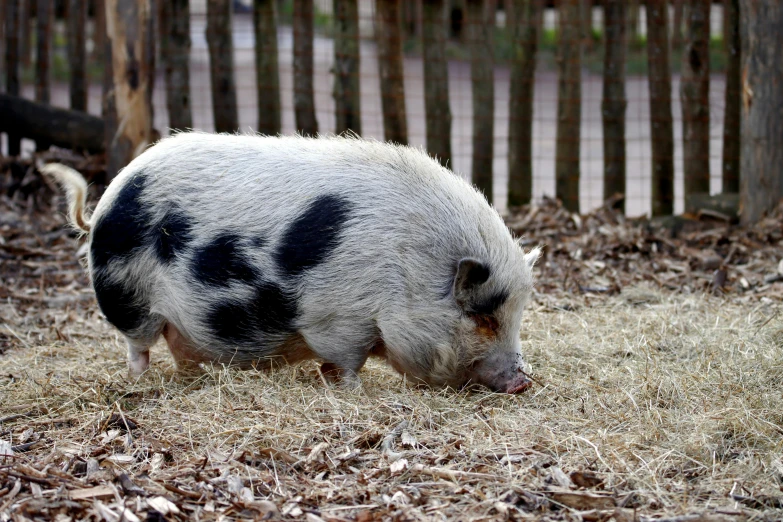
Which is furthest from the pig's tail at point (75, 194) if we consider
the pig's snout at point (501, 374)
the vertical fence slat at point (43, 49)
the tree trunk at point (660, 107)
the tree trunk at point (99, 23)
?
A: the tree trunk at point (99, 23)

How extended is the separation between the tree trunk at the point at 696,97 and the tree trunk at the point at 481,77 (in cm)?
140

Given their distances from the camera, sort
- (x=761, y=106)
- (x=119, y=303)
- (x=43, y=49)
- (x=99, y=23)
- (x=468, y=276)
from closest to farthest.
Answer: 1. (x=468, y=276)
2. (x=119, y=303)
3. (x=761, y=106)
4. (x=43, y=49)
5. (x=99, y=23)

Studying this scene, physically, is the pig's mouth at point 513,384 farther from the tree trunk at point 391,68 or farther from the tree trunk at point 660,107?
the tree trunk at point 660,107

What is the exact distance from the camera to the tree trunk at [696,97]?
6785 mm

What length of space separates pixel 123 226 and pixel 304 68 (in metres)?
3.49

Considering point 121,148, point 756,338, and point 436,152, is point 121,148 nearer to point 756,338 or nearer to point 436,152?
point 436,152

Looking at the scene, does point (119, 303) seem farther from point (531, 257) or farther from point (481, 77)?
point (481, 77)

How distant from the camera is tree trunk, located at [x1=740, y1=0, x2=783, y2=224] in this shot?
6336 mm

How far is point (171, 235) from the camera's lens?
12.7 ft

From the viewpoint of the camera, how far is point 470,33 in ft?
23.1

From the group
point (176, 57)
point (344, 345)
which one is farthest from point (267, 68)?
point (344, 345)

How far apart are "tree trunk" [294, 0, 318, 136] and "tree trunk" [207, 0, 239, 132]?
51 centimetres

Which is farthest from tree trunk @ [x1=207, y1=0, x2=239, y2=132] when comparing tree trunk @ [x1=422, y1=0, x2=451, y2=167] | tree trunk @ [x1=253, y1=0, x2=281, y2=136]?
tree trunk @ [x1=422, y1=0, x2=451, y2=167]

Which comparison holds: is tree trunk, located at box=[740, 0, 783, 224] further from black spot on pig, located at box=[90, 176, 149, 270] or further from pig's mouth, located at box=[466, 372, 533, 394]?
black spot on pig, located at box=[90, 176, 149, 270]
